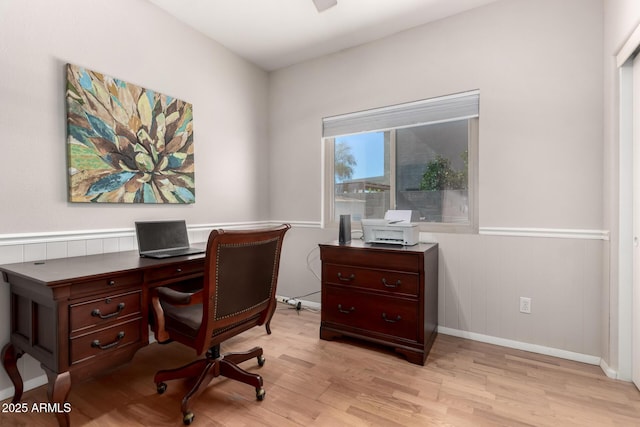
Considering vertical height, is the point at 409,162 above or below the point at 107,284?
above

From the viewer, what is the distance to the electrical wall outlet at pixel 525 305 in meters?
2.35

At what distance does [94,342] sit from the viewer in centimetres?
153

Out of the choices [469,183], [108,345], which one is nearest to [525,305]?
[469,183]

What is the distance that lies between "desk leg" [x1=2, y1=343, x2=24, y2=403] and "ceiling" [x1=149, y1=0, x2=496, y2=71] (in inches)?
101

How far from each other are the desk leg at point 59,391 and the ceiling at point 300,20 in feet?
8.58

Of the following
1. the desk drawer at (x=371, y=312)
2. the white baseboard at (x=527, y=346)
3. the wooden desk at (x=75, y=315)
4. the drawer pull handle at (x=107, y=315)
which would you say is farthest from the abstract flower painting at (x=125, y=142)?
the white baseboard at (x=527, y=346)

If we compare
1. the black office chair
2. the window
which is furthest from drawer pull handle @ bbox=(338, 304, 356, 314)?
the window

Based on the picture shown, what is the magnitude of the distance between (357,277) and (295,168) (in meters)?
1.58

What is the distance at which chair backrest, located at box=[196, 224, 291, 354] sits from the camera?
4.93 ft

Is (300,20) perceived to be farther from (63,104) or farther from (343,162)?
(63,104)

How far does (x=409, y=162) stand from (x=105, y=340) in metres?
2.61

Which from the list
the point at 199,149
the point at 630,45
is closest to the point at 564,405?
the point at 630,45

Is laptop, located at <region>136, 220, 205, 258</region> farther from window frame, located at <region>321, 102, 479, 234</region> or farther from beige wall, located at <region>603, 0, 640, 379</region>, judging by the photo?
beige wall, located at <region>603, 0, 640, 379</region>

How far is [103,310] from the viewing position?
158 cm
